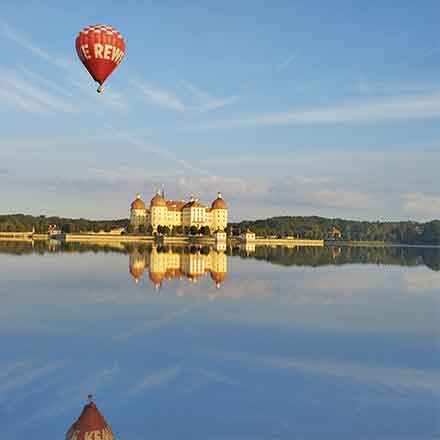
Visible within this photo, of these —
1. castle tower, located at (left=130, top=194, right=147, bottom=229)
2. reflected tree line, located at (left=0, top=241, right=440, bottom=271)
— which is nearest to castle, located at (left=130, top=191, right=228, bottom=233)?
castle tower, located at (left=130, top=194, right=147, bottom=229)

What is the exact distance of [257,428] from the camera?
435cm

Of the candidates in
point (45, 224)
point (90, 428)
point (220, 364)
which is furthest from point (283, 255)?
point (45, 224)

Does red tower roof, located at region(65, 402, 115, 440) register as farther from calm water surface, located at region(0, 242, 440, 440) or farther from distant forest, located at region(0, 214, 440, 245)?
distant forest, located at region(0, 214, 440, 245)

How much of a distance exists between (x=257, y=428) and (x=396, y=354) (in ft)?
10.2

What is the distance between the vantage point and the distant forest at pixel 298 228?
60.2 m

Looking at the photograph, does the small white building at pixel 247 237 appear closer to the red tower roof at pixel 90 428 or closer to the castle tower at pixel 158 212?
the castle tower at pixel 158 212

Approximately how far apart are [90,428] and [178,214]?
55.1 m

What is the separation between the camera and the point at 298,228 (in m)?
76.3

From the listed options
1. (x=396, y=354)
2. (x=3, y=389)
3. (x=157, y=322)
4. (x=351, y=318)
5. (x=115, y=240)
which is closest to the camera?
(x=3, y=389)

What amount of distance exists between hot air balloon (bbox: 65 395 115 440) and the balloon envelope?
956 centimetres

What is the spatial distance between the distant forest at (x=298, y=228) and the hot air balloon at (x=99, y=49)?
42.2 metres

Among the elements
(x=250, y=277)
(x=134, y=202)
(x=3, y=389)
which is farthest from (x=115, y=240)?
(x=3, y=389)

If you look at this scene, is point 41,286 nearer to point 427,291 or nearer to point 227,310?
point 227,310

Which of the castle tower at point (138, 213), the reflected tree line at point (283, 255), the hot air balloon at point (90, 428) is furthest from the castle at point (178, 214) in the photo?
the hot air balloon at point (90, 428)
